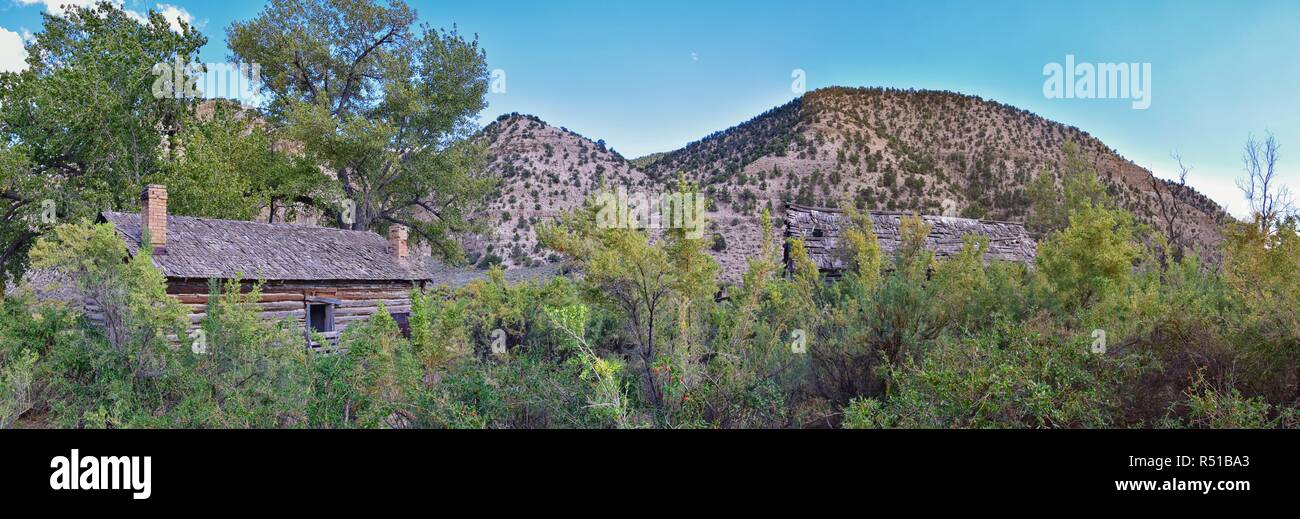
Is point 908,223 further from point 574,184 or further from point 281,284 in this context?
point 574,184

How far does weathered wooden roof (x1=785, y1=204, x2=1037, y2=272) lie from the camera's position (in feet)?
62.3

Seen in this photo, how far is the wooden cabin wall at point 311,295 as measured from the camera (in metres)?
13.7

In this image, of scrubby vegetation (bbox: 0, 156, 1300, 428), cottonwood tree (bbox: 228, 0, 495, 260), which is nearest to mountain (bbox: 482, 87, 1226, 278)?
cottonwood tree (bbox: 228, 0, 495, 260)

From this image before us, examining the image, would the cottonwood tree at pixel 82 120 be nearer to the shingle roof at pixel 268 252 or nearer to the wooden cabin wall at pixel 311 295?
the shingle roof at pixel 268 252

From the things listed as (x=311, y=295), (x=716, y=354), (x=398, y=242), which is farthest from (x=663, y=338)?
(x=398, y=242)

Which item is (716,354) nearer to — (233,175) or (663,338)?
(663,338)

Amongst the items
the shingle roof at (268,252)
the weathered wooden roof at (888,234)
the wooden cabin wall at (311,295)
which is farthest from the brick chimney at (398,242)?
the weathered wooden roof at (888,234)

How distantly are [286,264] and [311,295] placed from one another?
934mm

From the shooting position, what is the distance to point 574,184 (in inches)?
1693

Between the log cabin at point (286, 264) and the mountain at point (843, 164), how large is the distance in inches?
739

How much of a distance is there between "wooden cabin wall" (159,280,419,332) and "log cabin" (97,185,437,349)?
0.07 ft

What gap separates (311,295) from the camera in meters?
15.9

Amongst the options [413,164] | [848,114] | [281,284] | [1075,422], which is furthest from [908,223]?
[848,114]
